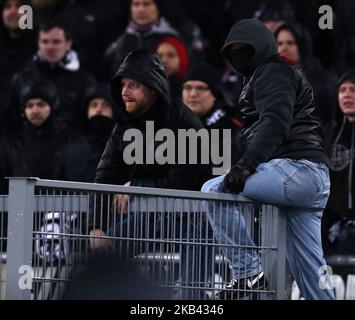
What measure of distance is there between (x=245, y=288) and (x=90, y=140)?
172 inches

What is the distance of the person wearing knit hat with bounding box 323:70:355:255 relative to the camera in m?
10.2

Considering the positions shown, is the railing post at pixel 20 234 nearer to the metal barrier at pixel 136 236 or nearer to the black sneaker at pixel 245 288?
the metal barrier at pixel 136 236

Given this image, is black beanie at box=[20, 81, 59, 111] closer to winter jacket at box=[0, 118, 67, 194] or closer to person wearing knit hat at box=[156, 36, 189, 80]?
winter jacket at box=[0, 118, 67, 194]

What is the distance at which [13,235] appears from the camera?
668 centimetres

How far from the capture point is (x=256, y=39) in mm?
7410

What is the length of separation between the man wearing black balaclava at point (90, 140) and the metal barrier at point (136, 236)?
379 centimetres

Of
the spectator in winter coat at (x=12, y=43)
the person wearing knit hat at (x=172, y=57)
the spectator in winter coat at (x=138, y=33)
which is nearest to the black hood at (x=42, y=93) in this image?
the spectator in winter coat at (x=138, y=33)

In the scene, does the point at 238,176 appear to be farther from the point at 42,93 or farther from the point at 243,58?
the point at 42,93

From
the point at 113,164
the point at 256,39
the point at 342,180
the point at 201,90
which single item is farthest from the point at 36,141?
the point at 256,39

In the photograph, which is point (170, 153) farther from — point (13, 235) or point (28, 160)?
point (28, 160)

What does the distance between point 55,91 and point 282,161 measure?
4816mm

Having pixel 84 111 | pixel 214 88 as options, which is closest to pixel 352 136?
pixel 214 88

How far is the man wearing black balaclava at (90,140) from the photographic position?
36.8 feet

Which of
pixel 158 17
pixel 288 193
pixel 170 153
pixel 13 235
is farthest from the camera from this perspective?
pixel 158 17
